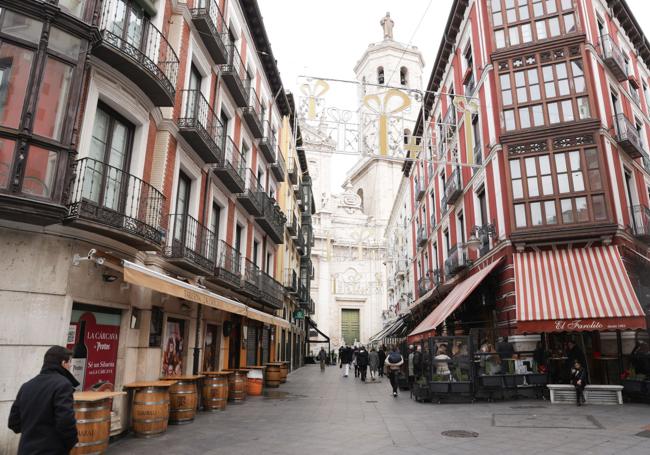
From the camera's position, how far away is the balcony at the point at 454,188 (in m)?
19.0

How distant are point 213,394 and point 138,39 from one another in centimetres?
802

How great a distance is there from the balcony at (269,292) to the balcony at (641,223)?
12903 millimetres

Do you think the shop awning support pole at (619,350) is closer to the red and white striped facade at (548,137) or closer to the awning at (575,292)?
the awning at (575,292)

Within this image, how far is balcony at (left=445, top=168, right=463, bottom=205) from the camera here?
19.0 meters

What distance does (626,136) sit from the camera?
15.3 meters

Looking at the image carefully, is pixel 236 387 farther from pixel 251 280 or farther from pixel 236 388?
pixel 251 280

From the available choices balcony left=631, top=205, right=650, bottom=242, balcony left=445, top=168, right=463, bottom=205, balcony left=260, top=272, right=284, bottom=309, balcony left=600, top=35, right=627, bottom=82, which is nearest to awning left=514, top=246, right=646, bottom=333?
balcony left=631, top=205, right=650, bottom=242

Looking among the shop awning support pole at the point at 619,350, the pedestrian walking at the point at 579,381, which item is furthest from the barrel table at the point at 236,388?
the shop awning support pole at the point at 619,350

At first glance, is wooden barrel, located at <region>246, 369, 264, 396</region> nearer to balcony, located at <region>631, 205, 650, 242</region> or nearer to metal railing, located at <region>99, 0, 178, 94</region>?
metal railing, located at <region>99, 0, 178, 94</region>

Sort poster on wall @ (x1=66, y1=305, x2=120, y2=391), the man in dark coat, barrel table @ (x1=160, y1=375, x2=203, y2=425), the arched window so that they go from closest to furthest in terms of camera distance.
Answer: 1. the man in dark coat
2. poster on wall @ (x1=66, y1=305, x2=120, y2=391)
3. barrel table @ (x1=160, y1=375, x2=203, y2=425)
4. the arched window

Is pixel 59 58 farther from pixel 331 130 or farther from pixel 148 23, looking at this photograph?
pixel 331 130

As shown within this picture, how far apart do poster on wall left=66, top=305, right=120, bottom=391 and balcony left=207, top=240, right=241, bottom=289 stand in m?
4.03

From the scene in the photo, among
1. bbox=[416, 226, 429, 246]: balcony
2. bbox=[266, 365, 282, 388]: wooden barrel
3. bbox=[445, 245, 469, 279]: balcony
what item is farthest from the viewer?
bbox=[416, 226, 429, 246]: balcony

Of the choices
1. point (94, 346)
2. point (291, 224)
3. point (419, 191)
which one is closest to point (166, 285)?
point (94, 346)
